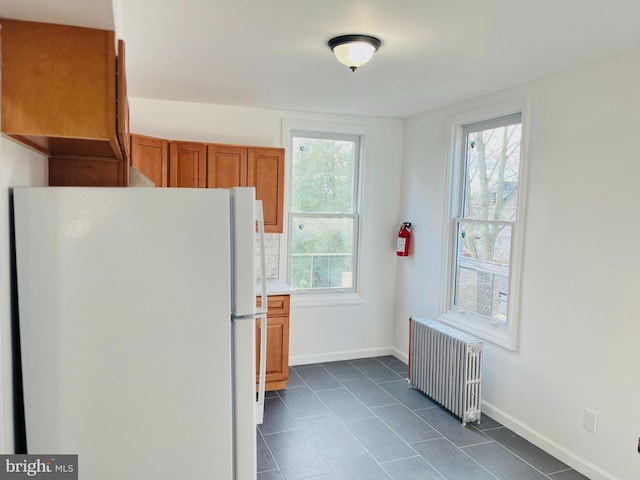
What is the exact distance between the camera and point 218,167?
13.0 feet

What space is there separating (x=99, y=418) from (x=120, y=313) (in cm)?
35

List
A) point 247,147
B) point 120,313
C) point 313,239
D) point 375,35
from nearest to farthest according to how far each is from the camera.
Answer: point 120,313, point 375,35, point 247,147, point 313,239

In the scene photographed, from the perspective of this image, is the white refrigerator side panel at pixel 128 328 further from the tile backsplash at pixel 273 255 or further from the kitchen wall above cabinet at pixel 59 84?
the tile backsplash at pixel 273 255

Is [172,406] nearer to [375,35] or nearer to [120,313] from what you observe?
[120,313]

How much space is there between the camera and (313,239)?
467 centimetres

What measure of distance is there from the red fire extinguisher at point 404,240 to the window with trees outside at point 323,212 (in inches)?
18.2

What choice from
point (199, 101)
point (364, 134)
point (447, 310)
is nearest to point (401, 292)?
point (447, 310)

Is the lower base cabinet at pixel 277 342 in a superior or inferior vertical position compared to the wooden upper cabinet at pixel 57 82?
inferior

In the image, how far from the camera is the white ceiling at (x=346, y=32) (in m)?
1.97

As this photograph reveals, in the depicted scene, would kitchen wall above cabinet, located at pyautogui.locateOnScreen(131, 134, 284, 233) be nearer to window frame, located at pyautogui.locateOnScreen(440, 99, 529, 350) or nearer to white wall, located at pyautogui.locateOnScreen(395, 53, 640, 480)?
window frame, located at pyautogui.locateOnScreen(440, 99, 529, 350)

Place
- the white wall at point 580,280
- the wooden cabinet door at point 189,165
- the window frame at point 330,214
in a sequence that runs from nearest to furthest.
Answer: the white wall at point 580,280 < the wooden cabinet door at point 189,165 < the window frame at point 330,214

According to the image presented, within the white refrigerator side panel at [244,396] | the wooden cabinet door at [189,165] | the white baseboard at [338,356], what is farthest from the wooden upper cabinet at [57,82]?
the white baseboard at [338,356]

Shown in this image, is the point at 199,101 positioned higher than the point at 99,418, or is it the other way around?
the point at 199,101

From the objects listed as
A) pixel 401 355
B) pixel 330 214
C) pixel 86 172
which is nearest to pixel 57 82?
pixel 86 172
